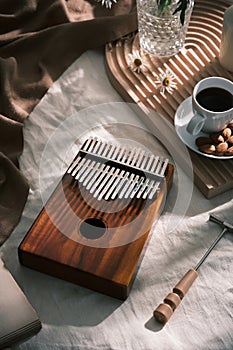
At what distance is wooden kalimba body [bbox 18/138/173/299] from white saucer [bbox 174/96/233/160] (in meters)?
0.08

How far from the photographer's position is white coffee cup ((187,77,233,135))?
122 centimetres

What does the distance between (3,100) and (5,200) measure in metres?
0.22

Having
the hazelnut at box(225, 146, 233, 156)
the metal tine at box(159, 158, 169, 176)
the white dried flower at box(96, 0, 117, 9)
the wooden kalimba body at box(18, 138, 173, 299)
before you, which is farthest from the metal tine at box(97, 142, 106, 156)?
the white dried flower at box(96, 0, 117, 9)

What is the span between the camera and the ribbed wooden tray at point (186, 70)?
4.05 ft

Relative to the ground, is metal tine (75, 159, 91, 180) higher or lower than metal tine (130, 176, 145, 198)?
lower

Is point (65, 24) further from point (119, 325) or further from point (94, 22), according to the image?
point (119, 325)

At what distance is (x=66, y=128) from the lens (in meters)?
1.30

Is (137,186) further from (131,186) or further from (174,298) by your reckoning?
(174,298)

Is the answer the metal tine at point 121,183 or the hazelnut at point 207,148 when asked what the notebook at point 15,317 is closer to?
the metal tine at point 121,183

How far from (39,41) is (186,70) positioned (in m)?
0.30

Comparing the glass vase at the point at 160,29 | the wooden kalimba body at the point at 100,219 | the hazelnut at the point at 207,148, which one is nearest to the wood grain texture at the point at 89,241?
the wooden kalimba body at the point at 100,219

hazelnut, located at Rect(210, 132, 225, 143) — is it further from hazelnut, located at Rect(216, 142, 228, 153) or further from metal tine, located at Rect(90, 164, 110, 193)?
metal tine, located at Rect(90, 164, 110, 193)

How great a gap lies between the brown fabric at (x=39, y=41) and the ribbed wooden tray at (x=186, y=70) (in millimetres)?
53

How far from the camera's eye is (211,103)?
1.24m
